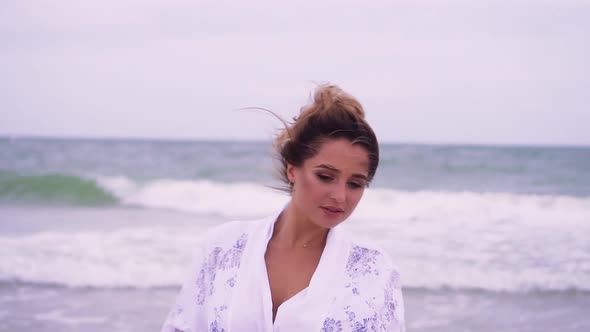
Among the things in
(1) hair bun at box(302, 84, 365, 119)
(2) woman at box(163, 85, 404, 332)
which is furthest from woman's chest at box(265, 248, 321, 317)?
(1) hair bun at box(302, 84, 365, 119)

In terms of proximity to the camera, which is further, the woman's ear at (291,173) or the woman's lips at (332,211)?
the woman's ear at (291,173)

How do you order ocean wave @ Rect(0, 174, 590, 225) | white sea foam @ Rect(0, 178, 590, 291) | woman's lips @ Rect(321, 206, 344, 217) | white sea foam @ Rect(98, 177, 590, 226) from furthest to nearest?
ocean wave @ Rect(0, 174, 590, 225), white sea foam @ Rect(98, 177, 590, 226), white sea foam @ Rect(0, 178, 590, 291), woman's lips @ Rect(321, 206, 344, 217)

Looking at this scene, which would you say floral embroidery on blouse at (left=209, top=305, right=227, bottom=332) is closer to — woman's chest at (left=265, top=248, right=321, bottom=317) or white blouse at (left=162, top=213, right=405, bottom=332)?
white blouse at (left=162, top=213, right=405, bottom=332)

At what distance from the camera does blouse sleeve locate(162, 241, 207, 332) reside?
2.13 meters

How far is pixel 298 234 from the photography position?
2.21 meters

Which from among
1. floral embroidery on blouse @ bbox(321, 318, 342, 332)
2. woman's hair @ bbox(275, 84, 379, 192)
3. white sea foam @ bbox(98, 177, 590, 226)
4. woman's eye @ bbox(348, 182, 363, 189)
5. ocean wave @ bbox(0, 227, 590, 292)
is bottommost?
floral embroidery on blouse @ bbox(321, 318, 342, 332)

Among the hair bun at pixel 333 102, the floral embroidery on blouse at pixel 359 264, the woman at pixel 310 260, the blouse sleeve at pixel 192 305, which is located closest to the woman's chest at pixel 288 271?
the woman at pixel 310 260

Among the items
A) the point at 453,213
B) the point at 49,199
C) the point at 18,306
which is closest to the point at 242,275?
the point at 18,306

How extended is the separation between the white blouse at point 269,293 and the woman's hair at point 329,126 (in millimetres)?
280

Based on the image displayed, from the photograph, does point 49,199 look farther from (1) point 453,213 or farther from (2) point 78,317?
(2) point 78,317

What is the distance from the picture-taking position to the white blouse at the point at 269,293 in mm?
1938

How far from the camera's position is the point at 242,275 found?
6.73ft

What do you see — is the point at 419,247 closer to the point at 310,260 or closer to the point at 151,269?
the point at 151,269

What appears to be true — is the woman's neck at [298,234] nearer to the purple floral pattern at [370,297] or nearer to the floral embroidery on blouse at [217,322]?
the purple floral pattern at [370,297]
